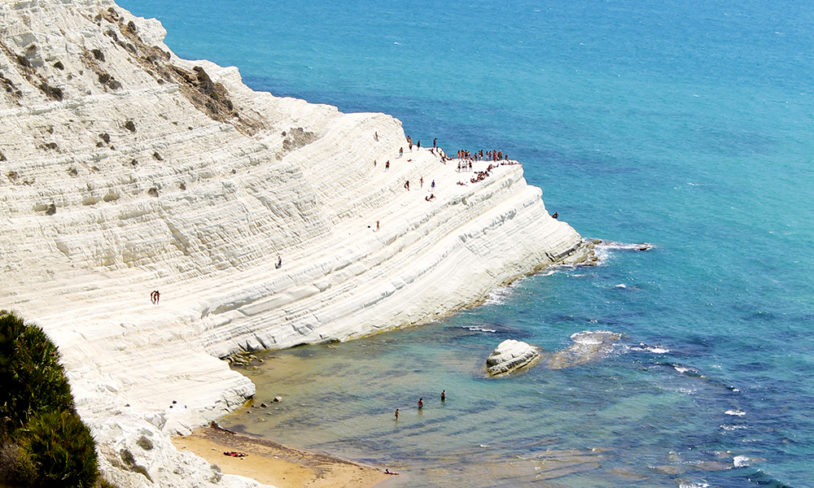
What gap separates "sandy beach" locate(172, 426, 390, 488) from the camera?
149 feet

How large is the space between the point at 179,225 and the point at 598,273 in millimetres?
30955

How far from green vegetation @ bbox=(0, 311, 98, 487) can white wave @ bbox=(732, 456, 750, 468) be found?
29.7 metres

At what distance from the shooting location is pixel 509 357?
194 ft

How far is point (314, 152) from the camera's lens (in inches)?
2709

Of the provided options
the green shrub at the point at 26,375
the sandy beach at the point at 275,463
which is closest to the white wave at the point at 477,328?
the sandy beach at the point at 275,463

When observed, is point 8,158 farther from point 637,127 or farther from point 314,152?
point 637,127

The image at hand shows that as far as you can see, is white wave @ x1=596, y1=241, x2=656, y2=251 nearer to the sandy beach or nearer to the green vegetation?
the sandy beach

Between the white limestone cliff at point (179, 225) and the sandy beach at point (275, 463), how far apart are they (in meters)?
1.83

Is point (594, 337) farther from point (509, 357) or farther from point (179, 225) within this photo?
point (179, 225)

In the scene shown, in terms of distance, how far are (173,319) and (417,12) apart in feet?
450

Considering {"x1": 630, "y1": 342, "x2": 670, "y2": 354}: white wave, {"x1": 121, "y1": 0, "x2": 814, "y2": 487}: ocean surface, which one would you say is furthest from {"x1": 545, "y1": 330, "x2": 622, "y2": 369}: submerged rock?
{"x1": 630, "y1": 342, "x2": 670, "y2": 354}: white wave

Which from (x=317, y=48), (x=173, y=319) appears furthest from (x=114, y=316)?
(x=317, y=48)

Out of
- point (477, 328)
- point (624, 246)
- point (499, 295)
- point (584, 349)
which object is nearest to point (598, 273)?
point (624, 246)

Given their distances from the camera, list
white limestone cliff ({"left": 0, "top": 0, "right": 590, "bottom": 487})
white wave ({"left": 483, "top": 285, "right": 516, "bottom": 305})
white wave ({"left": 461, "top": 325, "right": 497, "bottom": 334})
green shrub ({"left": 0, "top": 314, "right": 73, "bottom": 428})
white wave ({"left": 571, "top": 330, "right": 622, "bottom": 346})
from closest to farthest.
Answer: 1. green shrub ({"left": 0, "top": 314, "right": 73, "bottom": 428})
2. white limestone cliff ({"left": 0, "top": 0, "right": 590, "bottom": 487})
3. white wave ({"left": 571, "top": 330, "right": 622, "bottom": 346})
4. white wave ({"left": 461, "top": 325, "right": 497, "bottom": 334})
5. white wave ({"left": 483, "top": 285, "right": 516, "bottom": 305})
